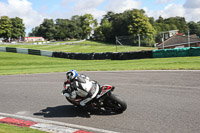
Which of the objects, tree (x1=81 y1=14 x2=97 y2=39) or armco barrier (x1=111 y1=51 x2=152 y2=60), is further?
tree (x1=81 y1=14 x2=97 y2=39)

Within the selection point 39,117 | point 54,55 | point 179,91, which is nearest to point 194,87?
point 179,91

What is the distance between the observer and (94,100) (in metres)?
6.44

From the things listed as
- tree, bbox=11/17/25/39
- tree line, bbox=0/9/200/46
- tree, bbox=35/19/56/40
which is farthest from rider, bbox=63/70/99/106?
tree, bbox=35/19/56/40

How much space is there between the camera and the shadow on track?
6707 mm

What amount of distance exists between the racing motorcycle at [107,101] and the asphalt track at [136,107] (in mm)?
208

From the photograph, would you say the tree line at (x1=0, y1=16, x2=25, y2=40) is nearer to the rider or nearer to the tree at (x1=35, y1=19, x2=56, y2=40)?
the tree at (x1=35, y1=19, x2=56, y2=40)

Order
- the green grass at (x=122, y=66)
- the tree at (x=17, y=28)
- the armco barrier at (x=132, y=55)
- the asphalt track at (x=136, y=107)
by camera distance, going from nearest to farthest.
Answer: the asphalt track at (x=136, y=107) < the green grass at (x=122, y=66) < the armco barrier at (x=132, y=55) < the tree at (x=17, y=28)

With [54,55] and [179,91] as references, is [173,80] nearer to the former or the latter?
[179,91]

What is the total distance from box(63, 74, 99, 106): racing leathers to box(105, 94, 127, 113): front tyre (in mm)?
481

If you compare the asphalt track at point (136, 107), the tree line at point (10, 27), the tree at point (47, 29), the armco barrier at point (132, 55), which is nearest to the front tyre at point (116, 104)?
the asphalt track at point (136, 107)

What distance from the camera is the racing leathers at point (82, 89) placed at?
6367mm

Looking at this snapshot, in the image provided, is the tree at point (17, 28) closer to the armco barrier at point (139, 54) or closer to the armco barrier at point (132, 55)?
the armco barrier at point (139, 54)

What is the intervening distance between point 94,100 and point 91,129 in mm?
1169

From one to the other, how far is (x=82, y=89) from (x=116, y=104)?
1075 millimetres
